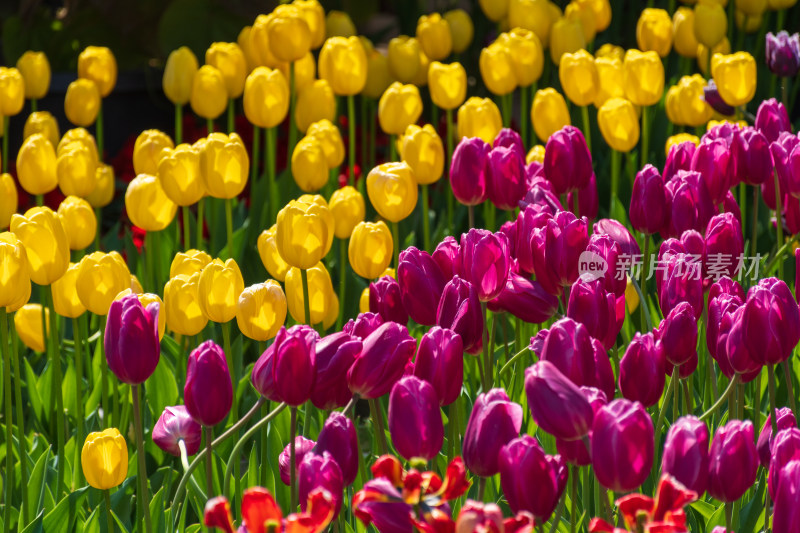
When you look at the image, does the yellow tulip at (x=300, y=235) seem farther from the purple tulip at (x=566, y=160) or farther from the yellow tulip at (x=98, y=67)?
the yellow tulip at (x=98, y=67)

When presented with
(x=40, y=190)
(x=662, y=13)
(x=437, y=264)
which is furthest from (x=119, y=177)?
(x=437, y=264)

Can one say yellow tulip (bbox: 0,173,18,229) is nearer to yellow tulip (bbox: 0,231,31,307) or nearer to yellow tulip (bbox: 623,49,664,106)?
yellow tulip (bbox: 0,231,31,307)

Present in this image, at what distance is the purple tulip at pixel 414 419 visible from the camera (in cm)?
100

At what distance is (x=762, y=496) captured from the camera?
4.57 feet

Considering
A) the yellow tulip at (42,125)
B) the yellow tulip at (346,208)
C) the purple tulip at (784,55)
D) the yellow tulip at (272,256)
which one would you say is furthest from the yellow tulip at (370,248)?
the purple tulip at (784,55)

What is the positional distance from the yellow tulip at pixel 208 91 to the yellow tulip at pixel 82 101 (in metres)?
0.27

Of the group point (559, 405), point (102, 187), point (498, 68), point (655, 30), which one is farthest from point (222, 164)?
point (655, 30)

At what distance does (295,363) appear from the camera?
1.04 meters

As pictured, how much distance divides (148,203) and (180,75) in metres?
1.03

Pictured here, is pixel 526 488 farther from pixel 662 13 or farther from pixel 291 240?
pixel 662 13

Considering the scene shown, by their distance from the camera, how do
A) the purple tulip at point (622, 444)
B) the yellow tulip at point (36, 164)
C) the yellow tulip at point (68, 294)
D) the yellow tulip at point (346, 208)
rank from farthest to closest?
the yellow tulip at point (36, 164) → the yellow tulip at point (346, 208) → the yellow tulip at point (68, 294) → the purple tulip at point (622, 444)

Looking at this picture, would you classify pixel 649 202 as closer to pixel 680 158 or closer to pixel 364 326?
pixel 680 158

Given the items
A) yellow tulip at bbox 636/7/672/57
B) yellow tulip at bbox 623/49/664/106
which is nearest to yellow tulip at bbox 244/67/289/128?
yellow tulip at bbox 623/49/664/106

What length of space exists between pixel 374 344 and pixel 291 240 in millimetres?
496
